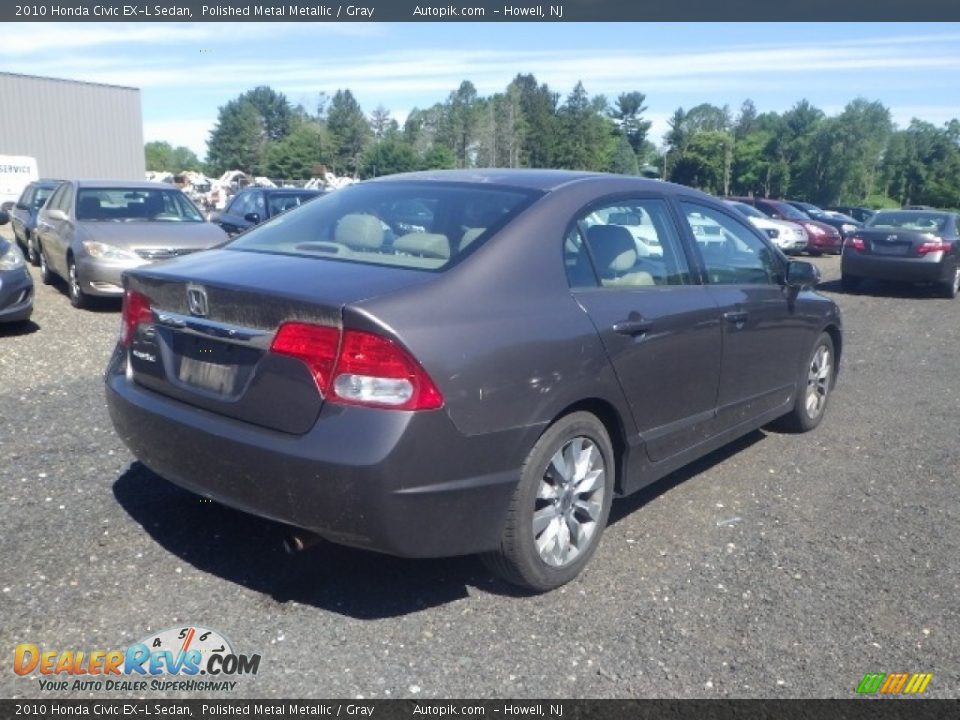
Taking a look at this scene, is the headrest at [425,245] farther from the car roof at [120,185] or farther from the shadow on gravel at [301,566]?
the car roof at [120,185]

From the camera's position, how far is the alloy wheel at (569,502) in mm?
3523

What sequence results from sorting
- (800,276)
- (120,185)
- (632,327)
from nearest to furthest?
(632,327)
(800,276)
(120,185)

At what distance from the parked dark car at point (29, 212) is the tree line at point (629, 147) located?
55.9 metres

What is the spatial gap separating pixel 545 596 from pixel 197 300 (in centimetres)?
181

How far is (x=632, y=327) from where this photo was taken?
3.86m

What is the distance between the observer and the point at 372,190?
4293 mm

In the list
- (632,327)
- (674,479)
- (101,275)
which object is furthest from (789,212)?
(632,327)

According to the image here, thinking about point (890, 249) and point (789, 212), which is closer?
point (890, 249)

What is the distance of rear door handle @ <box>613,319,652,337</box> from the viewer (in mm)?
3779

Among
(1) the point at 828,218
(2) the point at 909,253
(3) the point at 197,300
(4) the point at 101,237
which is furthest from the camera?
(1) the point at 828,218

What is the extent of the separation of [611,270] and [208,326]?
176cm

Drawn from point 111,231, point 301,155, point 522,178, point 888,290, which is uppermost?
point 301,155

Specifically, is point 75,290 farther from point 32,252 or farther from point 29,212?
point 29,212

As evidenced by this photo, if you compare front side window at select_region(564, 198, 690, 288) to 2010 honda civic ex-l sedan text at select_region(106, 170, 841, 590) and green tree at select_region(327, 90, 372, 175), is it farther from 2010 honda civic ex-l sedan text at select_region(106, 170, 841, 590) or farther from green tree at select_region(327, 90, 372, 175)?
green tree at select_region(327, 90, 372, 175)
